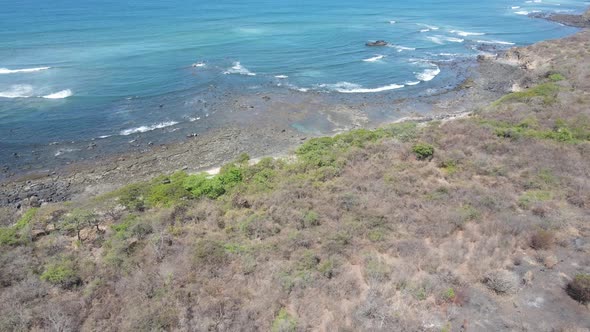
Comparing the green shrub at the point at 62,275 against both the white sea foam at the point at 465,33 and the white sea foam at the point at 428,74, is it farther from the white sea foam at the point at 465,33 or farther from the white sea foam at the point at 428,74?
the white sea foam at the point at 465,33

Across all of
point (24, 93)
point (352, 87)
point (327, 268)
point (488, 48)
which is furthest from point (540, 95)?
point (24, 93)

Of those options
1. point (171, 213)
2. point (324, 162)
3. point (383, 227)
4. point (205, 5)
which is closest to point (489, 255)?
point (383, 227)

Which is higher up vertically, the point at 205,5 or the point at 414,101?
the point at 205,5

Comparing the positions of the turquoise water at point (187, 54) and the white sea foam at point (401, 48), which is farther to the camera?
the white sea foam at point (401, 48)

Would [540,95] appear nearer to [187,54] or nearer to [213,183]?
[213,183]

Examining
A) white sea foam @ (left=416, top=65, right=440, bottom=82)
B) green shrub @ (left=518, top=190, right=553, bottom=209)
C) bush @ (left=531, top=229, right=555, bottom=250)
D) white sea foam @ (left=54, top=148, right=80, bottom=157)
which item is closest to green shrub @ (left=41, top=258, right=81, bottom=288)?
white sea foam @ (left=54, top=148, right=80, bottom=157)

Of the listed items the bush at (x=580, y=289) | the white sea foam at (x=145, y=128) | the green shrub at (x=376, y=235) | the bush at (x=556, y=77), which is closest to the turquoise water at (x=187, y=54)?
the white sea foam at (x=145, y=128)

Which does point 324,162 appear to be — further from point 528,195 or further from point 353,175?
point 528,195
